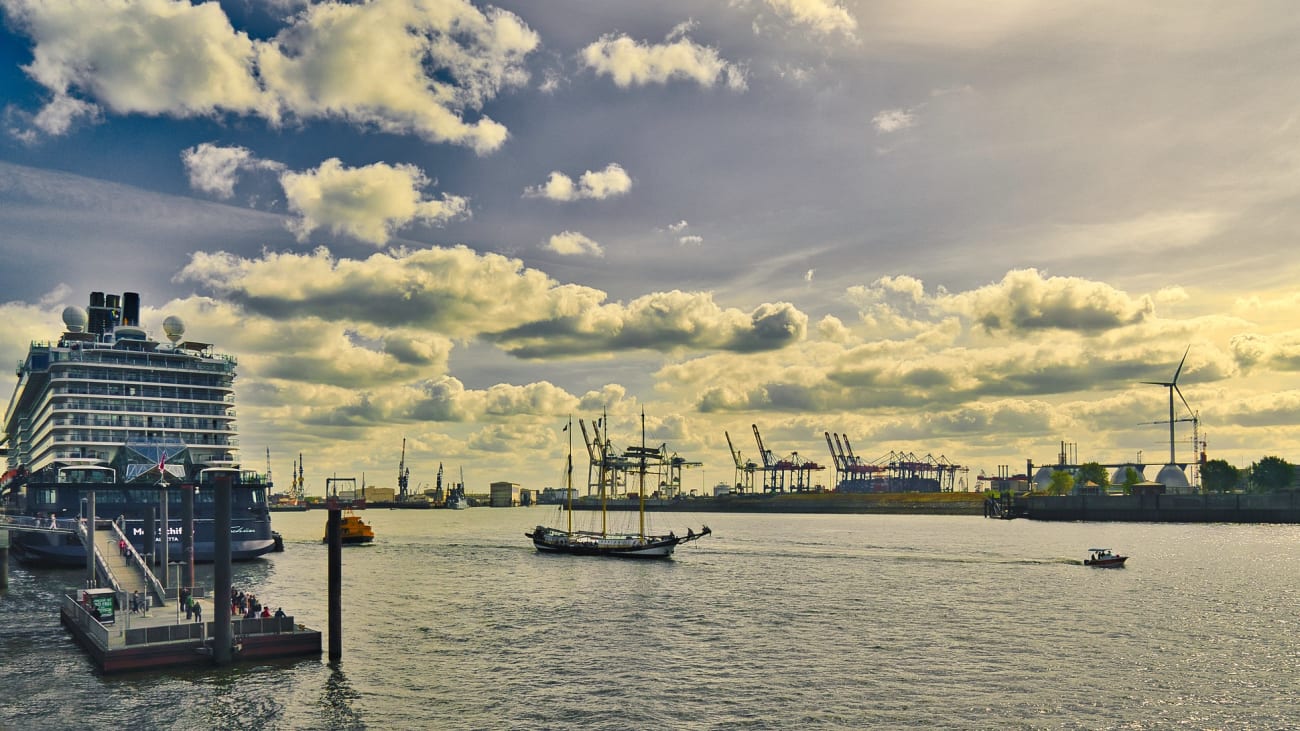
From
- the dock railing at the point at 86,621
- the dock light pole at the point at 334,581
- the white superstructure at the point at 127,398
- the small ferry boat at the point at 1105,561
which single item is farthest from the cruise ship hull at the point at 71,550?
the small ferry boat at the point at 1105,561

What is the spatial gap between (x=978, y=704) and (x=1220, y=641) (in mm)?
27790

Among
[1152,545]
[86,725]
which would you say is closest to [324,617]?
[86,725]

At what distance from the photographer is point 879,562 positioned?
11719 cm

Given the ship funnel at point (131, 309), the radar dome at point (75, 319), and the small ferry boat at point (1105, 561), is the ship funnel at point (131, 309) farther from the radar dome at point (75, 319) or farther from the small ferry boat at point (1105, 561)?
the small ferry boat at point (1105, 561)

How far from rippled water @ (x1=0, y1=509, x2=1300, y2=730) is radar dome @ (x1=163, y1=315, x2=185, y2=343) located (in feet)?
98.7

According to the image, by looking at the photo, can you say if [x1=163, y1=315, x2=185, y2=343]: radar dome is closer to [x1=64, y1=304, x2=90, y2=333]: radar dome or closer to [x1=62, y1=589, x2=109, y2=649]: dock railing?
→ [x1=64, y1=304, x2=90, y2=333]: radar dome

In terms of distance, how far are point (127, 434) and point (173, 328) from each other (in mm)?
16443

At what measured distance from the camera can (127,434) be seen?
330 feet

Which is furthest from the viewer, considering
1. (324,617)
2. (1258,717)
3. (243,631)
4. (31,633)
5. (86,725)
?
(324,617)

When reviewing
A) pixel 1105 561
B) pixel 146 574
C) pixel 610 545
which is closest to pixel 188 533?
pixel 146 574

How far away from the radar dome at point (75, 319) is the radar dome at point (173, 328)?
999 cm

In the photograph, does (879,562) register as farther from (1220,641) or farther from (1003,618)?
(1220,641)

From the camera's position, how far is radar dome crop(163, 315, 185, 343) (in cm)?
11144

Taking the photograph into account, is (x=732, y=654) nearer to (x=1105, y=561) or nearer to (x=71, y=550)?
(x=71, y=550)
